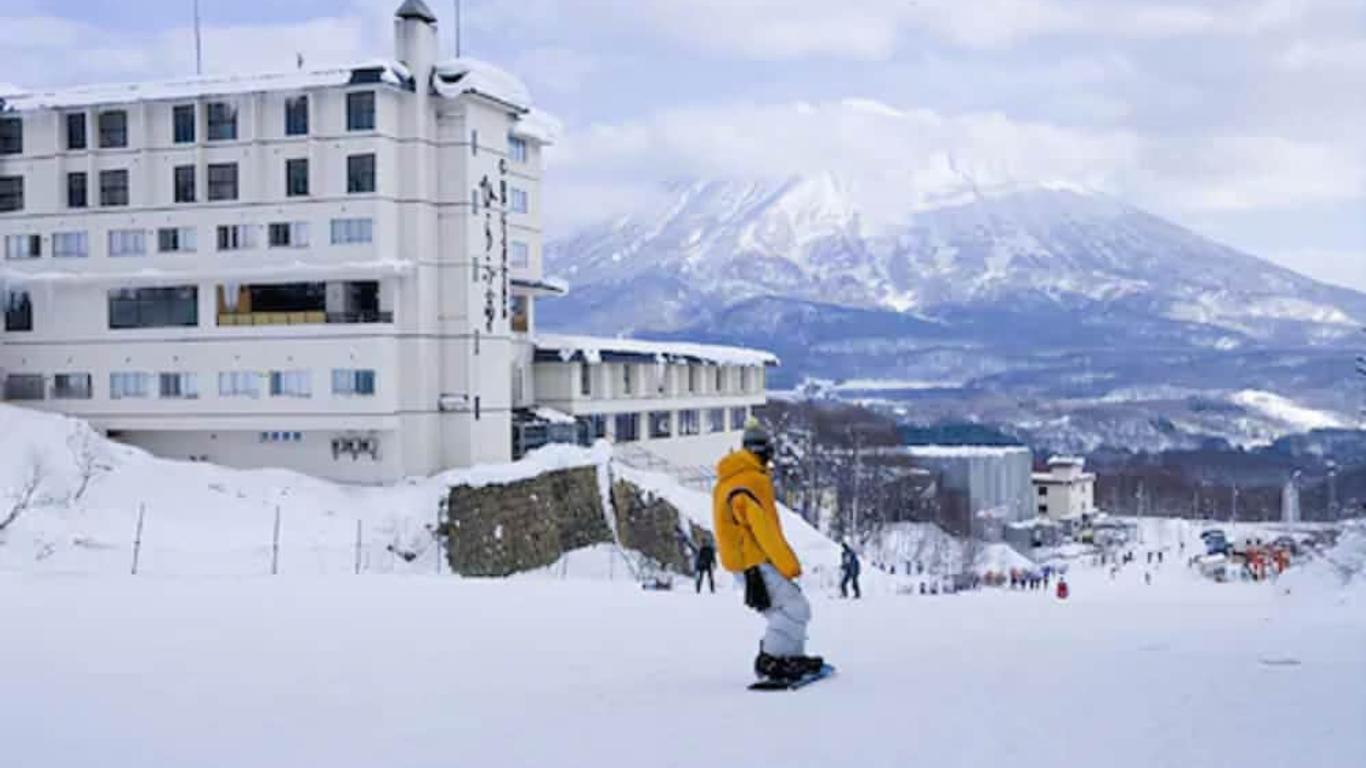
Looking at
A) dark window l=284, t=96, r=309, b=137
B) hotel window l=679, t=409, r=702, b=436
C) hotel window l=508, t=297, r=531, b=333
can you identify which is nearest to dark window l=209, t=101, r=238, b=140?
dark window l=284, t=96, r=309, b=137

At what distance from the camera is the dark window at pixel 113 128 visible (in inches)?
1523

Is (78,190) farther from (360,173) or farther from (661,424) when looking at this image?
(661,424)

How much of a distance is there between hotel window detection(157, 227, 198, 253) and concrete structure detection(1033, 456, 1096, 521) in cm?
9228

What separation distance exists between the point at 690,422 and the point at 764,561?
146ft

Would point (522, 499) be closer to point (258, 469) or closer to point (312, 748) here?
point (258, 469)

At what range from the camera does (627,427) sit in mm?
48844

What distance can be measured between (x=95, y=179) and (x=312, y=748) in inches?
1394

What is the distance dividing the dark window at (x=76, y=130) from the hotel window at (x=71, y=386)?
635 centimetres

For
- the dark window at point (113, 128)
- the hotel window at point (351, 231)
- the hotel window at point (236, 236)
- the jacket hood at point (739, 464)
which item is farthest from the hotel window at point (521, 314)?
the jacket hood at point (739, 464)

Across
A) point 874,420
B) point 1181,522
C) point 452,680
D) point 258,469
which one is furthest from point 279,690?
point 874,420

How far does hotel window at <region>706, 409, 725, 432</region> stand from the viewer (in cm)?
5521

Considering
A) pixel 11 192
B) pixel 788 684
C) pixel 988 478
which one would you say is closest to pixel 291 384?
pixel 11 192

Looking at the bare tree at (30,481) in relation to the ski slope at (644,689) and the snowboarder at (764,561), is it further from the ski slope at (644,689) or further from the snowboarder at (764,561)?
the snowboarder at (764,561)

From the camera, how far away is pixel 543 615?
1451 centimetres
